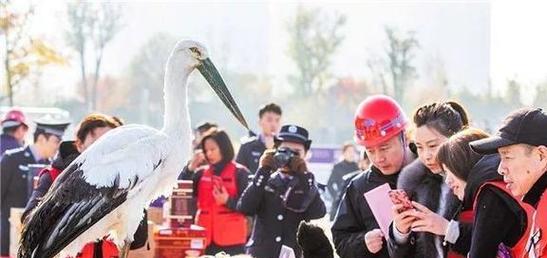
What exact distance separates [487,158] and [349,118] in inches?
1666

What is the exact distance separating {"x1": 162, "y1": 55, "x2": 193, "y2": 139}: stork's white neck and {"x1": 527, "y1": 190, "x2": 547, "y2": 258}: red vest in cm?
192

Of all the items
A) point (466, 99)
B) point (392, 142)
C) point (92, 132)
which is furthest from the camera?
point (466, 99)

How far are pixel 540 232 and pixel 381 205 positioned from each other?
1175mm

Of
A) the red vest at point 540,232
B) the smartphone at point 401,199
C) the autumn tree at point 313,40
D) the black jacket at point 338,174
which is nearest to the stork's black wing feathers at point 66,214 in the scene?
the smartphone at point 401,199

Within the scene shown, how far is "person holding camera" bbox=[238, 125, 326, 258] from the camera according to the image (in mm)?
6922

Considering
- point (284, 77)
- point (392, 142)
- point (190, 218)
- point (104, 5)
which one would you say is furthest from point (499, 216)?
point (284, 77)

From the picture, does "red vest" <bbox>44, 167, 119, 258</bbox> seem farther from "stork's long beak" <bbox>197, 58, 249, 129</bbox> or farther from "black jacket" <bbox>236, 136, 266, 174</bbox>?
"black jacket" <bbox>236, 136, 266, 174</bbox>

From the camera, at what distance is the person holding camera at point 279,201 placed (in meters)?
6.92

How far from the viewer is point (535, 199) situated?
10.7 feet

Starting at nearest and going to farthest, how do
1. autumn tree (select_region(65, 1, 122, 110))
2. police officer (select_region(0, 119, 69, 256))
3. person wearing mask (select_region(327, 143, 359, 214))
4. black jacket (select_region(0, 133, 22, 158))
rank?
police officer (select_region(0, 119, 69, 256)), black jacket (select_region(0, 133, 22, 158)), person wearing mask (select_region(327, 143, 359, 214)), autumn tree (select_region(65, 1, 122, 110))

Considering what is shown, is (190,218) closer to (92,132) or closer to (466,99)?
(92,132)

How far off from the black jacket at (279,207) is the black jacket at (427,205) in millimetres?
2762

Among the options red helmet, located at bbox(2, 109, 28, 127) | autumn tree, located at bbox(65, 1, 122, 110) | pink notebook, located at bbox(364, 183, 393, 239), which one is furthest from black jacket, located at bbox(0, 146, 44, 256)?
autumn tree, located at bbox(65, 1, 122, 110)

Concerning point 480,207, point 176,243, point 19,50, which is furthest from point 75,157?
point 19,50
